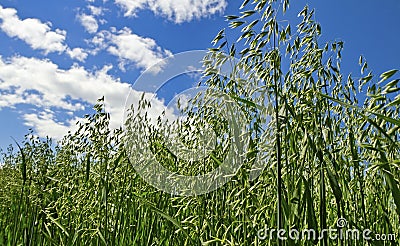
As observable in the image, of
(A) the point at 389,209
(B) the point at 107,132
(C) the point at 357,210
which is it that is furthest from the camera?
(B) the point at 107,132

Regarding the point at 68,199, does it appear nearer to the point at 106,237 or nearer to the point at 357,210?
the point at 106,237

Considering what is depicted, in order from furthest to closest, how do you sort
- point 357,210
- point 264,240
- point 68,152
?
point 68,152
point 357,210
point 264,240

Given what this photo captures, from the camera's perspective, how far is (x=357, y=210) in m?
1.76

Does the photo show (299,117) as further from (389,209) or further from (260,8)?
(389,209)

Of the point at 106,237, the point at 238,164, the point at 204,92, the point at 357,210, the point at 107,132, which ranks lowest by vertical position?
the point at 106,237

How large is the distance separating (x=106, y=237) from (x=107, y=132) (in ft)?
1.91

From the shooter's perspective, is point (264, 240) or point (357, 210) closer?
point (264, 240)

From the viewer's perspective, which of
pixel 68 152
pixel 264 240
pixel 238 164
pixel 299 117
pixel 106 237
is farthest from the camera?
pixel 68 152

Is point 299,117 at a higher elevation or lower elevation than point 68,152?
lower

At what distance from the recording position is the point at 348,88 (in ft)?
7.35

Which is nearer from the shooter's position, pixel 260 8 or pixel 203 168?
pixel 260 8

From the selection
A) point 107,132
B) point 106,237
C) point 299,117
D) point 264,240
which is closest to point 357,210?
point 264,240

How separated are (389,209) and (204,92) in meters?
1.12

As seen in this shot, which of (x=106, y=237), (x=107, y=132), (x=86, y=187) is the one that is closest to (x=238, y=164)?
(x=106, y=237)
